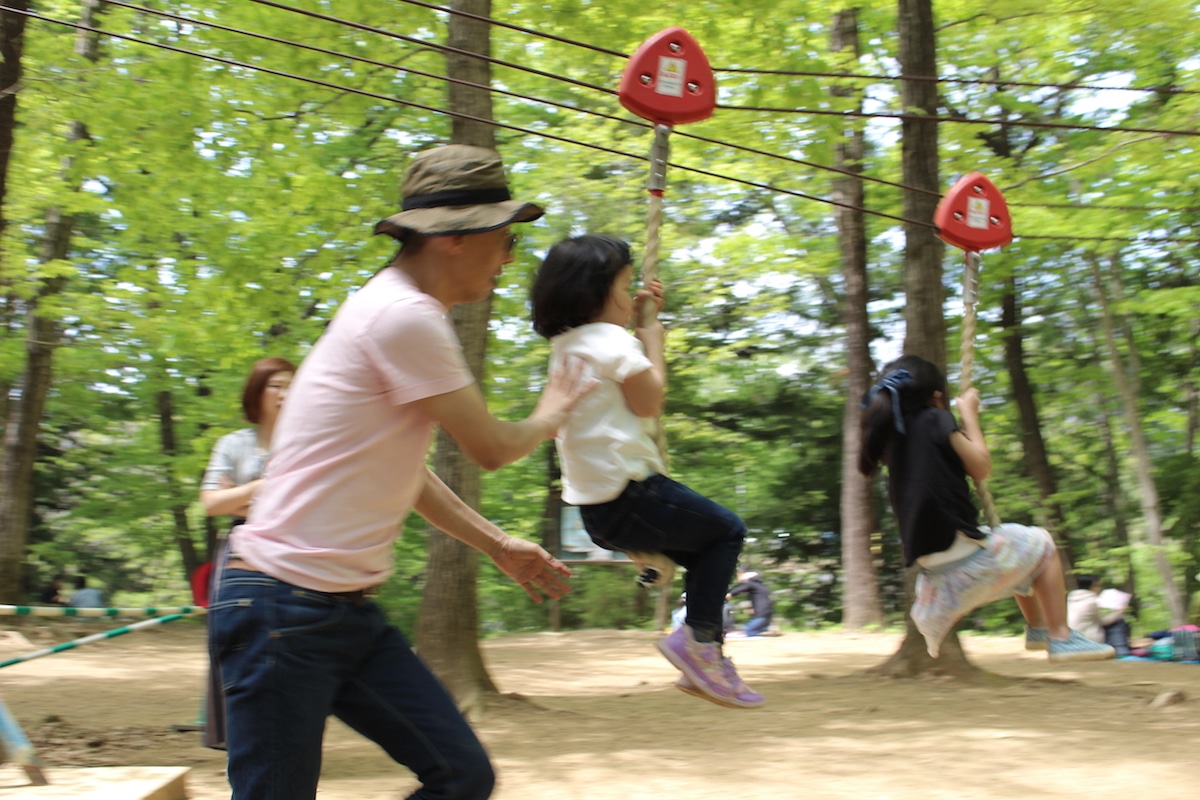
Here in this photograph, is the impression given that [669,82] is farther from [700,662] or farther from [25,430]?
[25,430]

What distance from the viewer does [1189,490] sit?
1830 centimetres

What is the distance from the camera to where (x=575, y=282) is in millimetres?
3410

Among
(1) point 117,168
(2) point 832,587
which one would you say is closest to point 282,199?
(1) point 117,168

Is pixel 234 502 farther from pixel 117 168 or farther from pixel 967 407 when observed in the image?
pixel 117 168

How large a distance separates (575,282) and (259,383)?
1.96 meters

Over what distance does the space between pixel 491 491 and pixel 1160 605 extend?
1259cm

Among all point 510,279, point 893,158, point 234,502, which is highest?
point 893,158

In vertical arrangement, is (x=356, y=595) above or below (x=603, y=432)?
below

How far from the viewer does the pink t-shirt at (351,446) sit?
215cm

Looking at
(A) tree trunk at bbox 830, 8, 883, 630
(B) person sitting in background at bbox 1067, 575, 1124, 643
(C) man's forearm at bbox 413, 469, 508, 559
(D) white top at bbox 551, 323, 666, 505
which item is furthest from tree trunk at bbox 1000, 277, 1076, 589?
(C) man's forearm at bbox 413, 469, 508, 559

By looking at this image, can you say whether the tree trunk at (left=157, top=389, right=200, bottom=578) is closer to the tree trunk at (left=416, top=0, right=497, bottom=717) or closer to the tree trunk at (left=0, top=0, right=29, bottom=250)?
the tree trunk at (left=0, top=0, right=29, bottom=250)

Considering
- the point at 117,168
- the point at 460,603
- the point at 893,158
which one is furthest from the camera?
the point at 893,158

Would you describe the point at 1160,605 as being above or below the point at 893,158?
below

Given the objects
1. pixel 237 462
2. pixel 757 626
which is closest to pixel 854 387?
pixel 757 626
